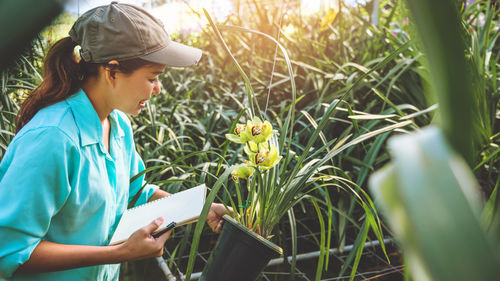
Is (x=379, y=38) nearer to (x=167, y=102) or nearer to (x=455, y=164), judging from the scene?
(x=167, y=102)

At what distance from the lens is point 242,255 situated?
3.05 feet

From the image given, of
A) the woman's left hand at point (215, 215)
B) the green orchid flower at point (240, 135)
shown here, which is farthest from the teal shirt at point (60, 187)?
the green orchid flower at point (240, 135)

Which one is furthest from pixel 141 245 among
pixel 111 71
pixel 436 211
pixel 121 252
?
pixel 436 211

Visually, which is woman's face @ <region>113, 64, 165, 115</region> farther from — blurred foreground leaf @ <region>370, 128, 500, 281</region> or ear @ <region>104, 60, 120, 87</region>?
blurred foreground leaf @ <region>370, 128, 500, 281</region>

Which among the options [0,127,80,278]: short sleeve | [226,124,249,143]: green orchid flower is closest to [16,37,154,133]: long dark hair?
[0,127,80,278]: short sleeve

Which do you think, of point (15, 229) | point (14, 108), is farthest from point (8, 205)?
point (14, 108)

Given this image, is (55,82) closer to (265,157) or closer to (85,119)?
(85,119)

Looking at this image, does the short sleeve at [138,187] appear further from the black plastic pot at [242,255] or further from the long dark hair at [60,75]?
the black plastic pot at [242,255]

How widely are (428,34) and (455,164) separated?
0.04m

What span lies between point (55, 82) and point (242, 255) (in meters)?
0.69

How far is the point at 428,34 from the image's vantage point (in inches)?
5.0

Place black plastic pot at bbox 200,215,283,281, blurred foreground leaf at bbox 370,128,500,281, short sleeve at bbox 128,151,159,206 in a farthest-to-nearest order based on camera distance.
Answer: short sleeve at bbox 128,151,159,206 → black plastic pot at bbox 200,215,283,281 → blurred foreground leaf at bbox 370,128,500,281

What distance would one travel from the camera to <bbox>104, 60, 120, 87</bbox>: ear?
1145mm

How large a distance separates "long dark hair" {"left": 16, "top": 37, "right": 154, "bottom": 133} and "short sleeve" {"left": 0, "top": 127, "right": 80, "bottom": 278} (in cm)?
17
